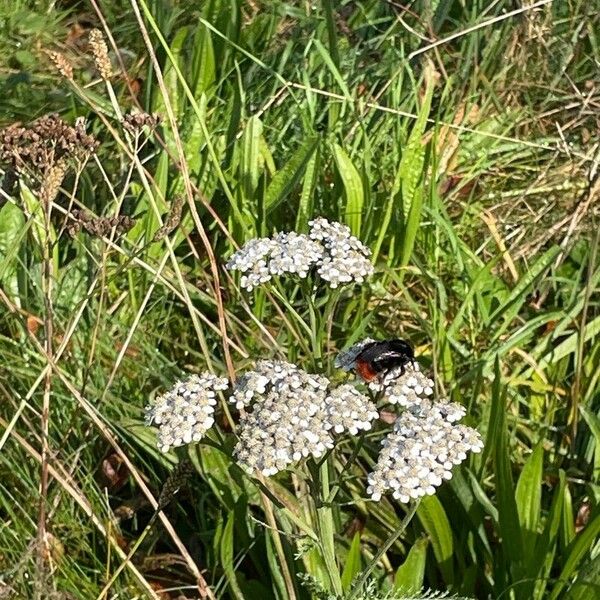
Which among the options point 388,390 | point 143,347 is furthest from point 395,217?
point 388,390

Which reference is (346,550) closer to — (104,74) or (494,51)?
(104,74)

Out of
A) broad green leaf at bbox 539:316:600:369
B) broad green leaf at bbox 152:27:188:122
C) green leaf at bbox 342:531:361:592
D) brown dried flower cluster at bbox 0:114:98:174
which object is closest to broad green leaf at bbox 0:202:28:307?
broad green leaf at bbox 152:27:188:122

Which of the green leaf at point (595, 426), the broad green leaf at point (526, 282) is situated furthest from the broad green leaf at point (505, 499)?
the broad green leaf at point (526, 282)

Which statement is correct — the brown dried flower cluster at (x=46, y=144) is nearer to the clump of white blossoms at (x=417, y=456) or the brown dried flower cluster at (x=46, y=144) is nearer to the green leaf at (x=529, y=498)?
the clump of white blossoms at (x=417, y=456)

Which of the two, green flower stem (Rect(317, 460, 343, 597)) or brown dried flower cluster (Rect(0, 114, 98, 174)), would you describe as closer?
green flower stem (Rect(317, 460, 343, 597))

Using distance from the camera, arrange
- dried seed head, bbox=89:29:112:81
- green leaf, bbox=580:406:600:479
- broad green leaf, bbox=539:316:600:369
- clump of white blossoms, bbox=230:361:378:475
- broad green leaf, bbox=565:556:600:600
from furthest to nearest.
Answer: broad green leaf, bbox=539:316:600:369 < green leaf, bbox=580:406:600:479 < broad green leaf, bbox=565:556:600:600 < dried seed head, bbox=89:29:112:81 < clump of white blossoms, bbox=230:361:378:475

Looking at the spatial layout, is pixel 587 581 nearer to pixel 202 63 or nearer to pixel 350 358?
pixel 350 358

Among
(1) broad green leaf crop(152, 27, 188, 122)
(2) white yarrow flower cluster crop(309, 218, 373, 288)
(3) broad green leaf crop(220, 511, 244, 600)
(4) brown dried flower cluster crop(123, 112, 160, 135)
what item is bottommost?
(3) broad green leaf crop(220, 511, 244, 600)

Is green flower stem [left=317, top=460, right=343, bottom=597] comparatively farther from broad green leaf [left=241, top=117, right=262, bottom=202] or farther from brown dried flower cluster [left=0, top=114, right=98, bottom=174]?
broad green leaf [left=241, top=117, right=262, bottom=202]
